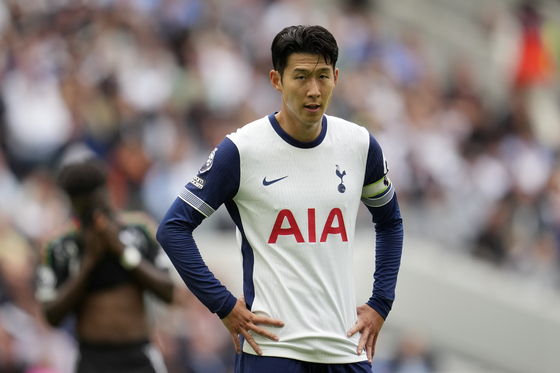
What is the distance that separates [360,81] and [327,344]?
10.2 meters

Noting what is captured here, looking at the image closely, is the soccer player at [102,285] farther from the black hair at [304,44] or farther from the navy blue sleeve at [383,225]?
the black hair at [304,44]

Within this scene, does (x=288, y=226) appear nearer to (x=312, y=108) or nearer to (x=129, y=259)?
(x=312, y=108)

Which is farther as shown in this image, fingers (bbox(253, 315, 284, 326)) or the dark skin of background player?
the dark skin of background player

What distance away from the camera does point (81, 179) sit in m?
5.53

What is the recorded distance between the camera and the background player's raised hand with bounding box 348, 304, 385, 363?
13.7 feet

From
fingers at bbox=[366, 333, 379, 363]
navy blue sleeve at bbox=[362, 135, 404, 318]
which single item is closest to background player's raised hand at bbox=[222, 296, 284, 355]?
fingers at bbox=[366, 333, 379, 363]

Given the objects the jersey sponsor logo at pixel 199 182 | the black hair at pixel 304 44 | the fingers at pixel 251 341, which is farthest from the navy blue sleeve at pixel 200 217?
the black hair at pixel 304 44

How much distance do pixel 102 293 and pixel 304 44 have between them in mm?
2394

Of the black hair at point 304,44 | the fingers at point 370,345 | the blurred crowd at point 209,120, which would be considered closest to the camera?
the black hair at point 304,44

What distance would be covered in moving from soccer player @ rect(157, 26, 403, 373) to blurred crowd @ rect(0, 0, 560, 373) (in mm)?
5346

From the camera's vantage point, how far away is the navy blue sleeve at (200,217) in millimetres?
4004

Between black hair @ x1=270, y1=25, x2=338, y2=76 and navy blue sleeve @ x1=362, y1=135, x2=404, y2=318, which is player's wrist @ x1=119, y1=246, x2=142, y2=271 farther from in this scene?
black hair @ x1=270, y1=25, x2=338, y2=76

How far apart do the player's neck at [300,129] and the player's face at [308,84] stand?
0.08m

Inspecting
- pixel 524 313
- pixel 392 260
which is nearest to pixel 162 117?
pixel 524 313
